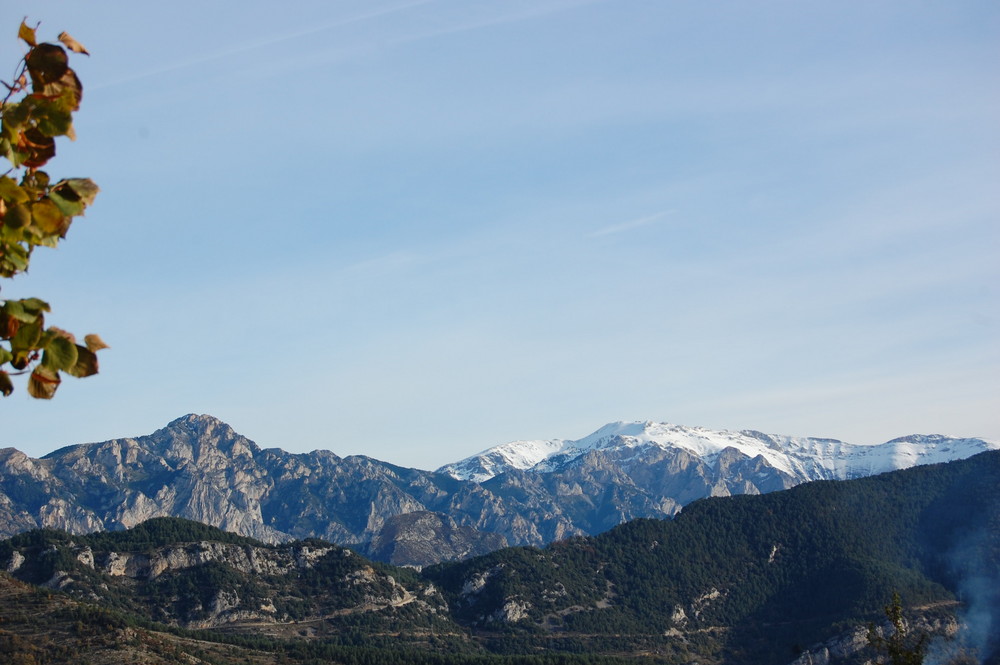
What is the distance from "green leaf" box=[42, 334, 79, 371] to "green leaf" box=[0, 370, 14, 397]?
524mm

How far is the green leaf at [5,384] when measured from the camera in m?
9.97

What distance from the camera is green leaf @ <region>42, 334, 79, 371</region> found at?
9.62 m

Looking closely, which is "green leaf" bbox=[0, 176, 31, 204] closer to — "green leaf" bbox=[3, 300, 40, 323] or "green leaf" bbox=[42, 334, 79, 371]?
"green leaf" bbox=[3, 300, 40, 323]

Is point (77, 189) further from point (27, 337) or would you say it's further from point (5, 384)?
point (5, 384)

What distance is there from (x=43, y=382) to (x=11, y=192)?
1828 millimetres

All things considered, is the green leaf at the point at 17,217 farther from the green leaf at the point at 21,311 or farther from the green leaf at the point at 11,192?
the green leaf at the point at 21,311

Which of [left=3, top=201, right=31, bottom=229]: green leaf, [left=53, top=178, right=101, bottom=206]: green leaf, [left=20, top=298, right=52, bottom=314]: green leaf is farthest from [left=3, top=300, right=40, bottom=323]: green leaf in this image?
[left=53, top=178, right=101, bottom=206]: green leaf

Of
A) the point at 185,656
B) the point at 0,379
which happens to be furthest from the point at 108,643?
the point at 0,379

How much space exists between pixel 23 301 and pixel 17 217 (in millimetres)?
803

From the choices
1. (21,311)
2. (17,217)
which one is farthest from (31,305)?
(17,217)

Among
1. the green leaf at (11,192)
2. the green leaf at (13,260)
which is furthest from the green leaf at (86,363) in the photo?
the green leaf at (11,192)

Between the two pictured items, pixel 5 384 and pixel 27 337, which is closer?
pixel 27 337

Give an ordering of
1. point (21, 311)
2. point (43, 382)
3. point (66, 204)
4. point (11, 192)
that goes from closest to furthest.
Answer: point (21, 311), point (11, 192), point (43, 382), point (66, 204)

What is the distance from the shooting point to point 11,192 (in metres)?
9.77
